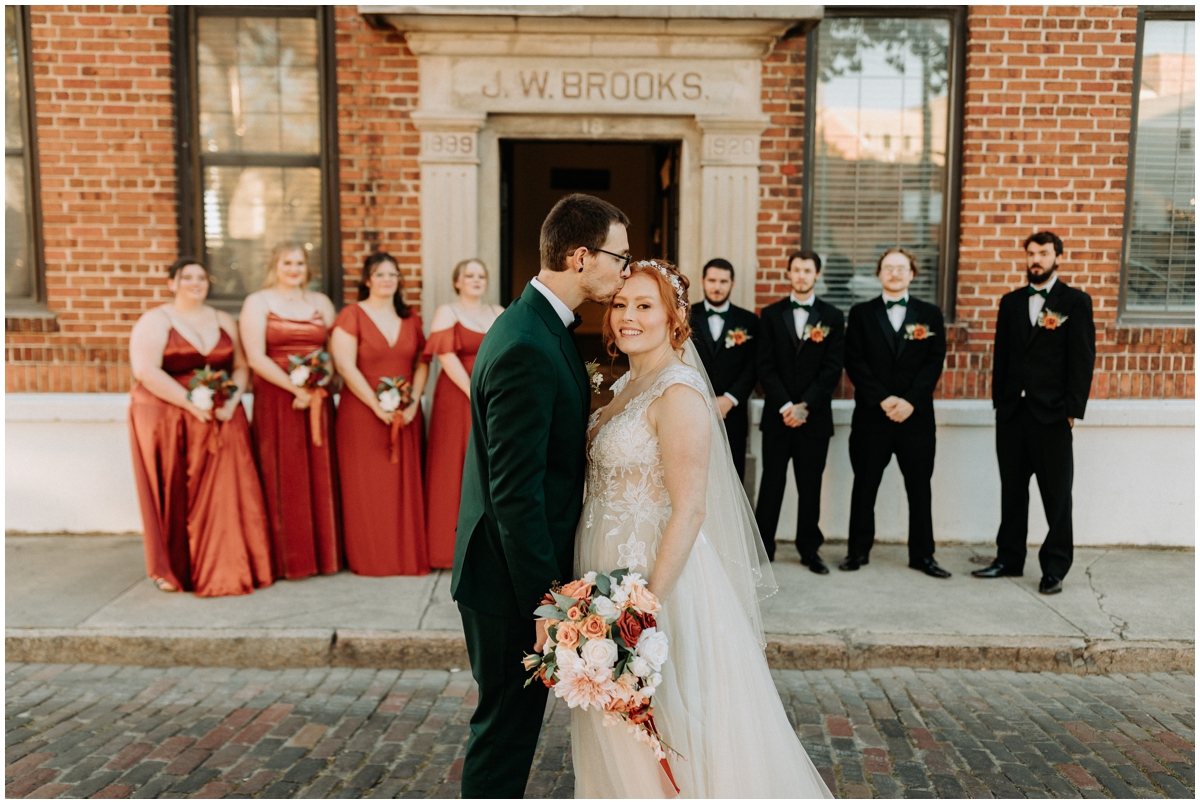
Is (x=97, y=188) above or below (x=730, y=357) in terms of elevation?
above

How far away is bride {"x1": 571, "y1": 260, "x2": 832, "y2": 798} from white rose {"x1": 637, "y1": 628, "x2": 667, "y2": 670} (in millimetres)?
161

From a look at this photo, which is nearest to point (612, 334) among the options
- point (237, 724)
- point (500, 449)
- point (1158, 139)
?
point (500, 449)

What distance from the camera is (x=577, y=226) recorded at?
2578 mm

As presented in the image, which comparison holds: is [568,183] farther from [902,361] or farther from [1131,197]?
[902,361]

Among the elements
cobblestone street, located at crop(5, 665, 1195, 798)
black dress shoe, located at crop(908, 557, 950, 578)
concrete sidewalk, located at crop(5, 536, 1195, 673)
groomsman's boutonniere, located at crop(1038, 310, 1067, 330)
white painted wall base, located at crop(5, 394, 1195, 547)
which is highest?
groomsman's boutonniere, located at crop(1038, 310, 1067, 330)

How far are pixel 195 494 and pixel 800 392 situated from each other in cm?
415

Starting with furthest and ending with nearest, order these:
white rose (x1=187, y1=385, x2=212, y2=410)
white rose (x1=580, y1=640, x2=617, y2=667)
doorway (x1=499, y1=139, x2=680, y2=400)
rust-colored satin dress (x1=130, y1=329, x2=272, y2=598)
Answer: doorway (x1=499, y1=139, x2=680, y2=400) → rust-colored satin dress (x1=130, y1=329, x2=272, y2=598) → white rose (x1=187, y1=385, x2=212, y2=410) → white rose (x1=580, y1=640, x2=617, y2=667)

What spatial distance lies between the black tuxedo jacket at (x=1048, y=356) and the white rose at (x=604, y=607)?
4276 millimetres

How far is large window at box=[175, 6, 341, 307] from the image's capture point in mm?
6758

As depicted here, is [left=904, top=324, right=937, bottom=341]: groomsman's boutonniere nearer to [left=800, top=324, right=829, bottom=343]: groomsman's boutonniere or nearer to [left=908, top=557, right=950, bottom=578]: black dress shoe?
[left=800, top=324, right=829, bottom=343]: groomsman's boutonniere

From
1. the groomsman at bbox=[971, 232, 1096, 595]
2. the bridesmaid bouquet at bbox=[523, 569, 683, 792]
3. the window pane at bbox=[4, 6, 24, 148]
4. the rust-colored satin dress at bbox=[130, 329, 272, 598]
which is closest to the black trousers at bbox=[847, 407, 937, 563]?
the groomsman at bbox=[971, 232, 1096, 595]

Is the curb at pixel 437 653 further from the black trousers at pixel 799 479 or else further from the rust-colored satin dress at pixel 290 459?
the black trousers at pixel 799 479

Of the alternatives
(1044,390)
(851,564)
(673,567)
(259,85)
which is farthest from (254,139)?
(1044,390)

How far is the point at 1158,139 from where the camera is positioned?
22.5ft
